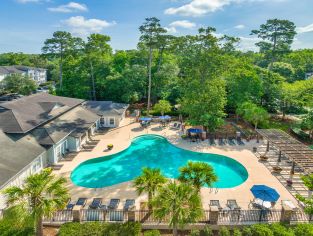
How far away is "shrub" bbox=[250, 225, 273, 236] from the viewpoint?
41.5 ft

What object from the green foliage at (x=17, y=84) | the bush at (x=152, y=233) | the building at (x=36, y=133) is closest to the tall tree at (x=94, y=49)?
the building at (x=36, y=133)

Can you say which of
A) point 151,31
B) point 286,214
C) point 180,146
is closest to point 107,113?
point 180,146

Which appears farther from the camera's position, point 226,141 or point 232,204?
point 226,141

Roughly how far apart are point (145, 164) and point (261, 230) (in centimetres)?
1344

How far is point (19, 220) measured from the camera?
10.5m

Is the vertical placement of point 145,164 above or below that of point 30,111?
below

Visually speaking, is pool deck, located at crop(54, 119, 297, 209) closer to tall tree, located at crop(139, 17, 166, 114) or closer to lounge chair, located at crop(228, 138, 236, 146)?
lounge chair, located at crop(228, 138, 236, 146)

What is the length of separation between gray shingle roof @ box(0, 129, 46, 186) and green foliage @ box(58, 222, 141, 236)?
5767mm

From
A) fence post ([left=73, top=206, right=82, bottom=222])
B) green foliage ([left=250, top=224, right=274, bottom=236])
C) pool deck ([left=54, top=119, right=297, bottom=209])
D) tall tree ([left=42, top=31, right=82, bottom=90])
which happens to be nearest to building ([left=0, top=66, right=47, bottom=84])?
tall tree ([left=42, top=31, right=82, bottom=90])

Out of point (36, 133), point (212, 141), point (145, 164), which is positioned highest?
point (36, 133)

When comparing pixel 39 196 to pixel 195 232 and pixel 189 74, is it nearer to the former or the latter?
pixel 195 232

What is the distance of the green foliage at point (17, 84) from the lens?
2287 inches

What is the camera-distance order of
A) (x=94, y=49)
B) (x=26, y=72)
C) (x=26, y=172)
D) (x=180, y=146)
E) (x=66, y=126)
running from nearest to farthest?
(x=26, y=172), (x=66, y=126), (x=180, y=146), (x=94, y=49), (x=26, y=72)

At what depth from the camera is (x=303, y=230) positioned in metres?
13.0
